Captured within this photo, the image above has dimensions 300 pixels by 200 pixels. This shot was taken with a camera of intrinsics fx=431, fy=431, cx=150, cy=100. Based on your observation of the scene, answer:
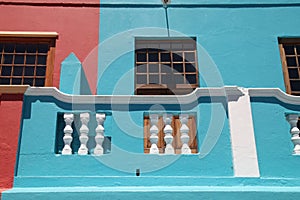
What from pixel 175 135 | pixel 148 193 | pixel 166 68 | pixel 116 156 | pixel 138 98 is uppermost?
pixel 166 68

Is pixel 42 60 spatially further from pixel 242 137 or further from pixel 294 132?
pixel 294 132

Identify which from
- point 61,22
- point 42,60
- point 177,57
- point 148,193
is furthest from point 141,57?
point 148,193

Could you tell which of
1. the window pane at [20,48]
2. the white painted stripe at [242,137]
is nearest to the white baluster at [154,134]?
the white painted stripe at [242,137]

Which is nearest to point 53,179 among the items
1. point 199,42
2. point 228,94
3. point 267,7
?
point 228,94

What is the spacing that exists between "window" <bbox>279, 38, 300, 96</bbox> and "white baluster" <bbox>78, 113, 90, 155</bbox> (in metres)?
3.55

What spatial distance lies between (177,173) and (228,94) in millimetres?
1221

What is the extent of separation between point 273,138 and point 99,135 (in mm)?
2146

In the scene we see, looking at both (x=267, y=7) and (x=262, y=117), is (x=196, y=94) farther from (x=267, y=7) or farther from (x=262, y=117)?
(x=267, y=7)

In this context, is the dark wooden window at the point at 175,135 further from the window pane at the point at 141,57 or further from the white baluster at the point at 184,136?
the window pane at the point at 141,57

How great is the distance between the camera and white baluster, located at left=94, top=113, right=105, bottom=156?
5.27 meters

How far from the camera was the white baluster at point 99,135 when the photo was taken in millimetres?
5270

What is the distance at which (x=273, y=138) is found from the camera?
5301mm

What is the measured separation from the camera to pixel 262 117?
5406 mm

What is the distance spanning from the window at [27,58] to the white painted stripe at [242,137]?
3256 mm
